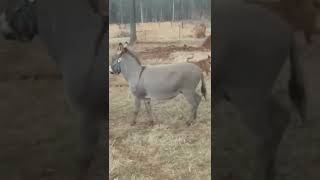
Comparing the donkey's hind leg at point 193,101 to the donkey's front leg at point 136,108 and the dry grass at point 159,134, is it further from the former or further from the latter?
the donkey's front leg at point 136,108

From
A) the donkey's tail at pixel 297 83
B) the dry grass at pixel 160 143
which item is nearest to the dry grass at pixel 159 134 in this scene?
the dry grass at pixel 160 143

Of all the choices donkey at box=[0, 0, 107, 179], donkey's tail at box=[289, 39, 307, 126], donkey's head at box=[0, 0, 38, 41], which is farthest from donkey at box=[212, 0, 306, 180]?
donkey's head at box=[0, 0, 38, 41]

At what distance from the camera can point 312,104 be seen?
69.8 inches

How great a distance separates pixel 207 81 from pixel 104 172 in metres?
0.42

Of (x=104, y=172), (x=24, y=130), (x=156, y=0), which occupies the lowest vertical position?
(x=104, y=172)

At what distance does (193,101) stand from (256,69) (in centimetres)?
22

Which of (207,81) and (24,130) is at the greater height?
(207,81)

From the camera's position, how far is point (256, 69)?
5.86 ft

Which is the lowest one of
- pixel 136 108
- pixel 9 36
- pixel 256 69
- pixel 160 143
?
pixel 160 143

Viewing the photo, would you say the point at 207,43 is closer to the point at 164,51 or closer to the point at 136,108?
the point at 164,51

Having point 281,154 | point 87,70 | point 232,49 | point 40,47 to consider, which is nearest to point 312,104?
point 281,154

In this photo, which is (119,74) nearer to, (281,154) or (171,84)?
(171,84)

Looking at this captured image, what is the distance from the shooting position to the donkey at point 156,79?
1.75 metres

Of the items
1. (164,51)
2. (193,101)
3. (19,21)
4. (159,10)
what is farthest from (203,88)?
(19,21)
